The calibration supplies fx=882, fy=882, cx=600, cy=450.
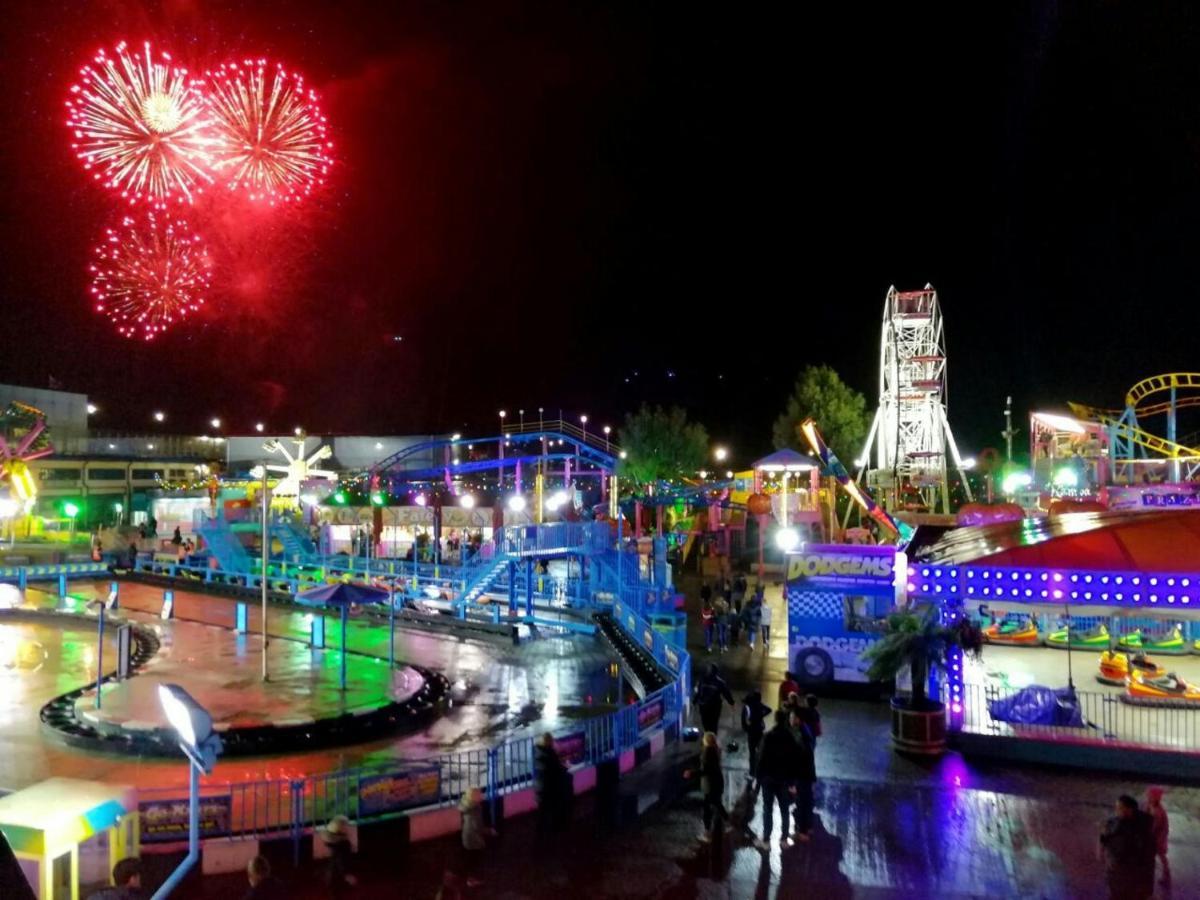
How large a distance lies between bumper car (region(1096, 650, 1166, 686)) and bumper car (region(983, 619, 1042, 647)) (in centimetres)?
Result: 316

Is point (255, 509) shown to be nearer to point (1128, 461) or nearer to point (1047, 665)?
point (1047, 665)

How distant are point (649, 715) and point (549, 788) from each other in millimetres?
2905

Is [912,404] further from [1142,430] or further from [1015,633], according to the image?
[1015,633]

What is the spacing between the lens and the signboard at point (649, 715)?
38.4 feet

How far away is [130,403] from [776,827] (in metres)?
83.1

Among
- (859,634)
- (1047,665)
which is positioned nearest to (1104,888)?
(859,634)

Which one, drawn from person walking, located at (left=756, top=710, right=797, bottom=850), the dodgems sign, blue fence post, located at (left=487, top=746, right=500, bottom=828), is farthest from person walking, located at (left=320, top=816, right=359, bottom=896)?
the dodgems sign

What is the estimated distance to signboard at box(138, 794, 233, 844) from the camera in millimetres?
8625

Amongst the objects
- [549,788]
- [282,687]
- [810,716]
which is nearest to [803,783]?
[810,716]

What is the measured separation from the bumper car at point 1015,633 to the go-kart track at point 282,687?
334 inches

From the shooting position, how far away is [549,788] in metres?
9.37

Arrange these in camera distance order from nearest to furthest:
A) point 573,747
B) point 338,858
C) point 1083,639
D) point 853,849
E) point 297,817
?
1. point 338,858
2. point 297,817
3. point 853,849
4. point 573,747
5. point 1083,639

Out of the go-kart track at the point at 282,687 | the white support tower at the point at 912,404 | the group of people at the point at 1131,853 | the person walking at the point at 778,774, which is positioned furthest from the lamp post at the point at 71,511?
the group of people at the point at 1131,853

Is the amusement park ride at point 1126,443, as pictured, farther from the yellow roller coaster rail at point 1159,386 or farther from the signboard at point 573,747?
the signboard at point 573,747
